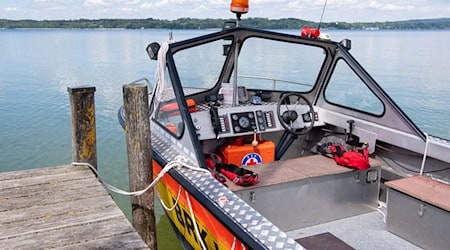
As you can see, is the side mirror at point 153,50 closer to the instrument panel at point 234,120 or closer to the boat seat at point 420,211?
the instrument panel at point 234,120

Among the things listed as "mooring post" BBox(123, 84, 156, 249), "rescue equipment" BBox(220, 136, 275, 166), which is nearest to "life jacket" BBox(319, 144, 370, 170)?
"rescue equipment" BBox(220, 136, 275, 166)

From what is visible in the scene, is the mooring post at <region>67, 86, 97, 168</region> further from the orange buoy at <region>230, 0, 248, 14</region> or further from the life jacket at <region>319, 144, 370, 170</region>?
the life jacket at <region>319, 144, 370, 170</region>

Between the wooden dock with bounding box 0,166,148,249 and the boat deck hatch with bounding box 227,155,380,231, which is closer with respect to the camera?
the wooden dock with bounding box 0,166,148,249

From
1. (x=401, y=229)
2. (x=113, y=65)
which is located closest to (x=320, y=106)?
(x=401, y=229)

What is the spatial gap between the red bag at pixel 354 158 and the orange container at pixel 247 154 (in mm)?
548

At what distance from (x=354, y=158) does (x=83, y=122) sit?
1.95 meters

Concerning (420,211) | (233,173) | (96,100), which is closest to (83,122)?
(233,173)

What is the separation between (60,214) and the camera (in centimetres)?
257

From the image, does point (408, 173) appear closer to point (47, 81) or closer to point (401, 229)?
point (401, 229)

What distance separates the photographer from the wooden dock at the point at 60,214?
2271mm

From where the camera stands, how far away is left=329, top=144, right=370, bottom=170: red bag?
3340 millimetres

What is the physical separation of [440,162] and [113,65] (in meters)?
18.7

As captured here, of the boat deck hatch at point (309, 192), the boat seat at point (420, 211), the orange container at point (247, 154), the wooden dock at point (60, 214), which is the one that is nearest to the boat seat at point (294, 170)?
the boat deck hatch at point (309, 192)

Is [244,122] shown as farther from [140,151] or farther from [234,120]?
[140,151]
